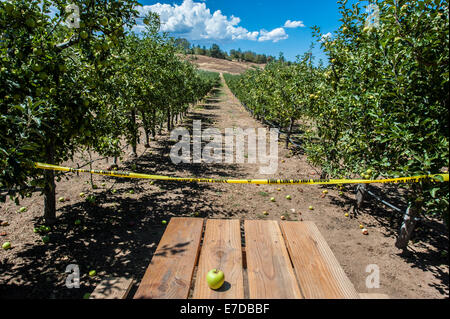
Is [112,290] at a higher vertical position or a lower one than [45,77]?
lower

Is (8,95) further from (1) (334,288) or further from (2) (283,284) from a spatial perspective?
(1) (334,288)

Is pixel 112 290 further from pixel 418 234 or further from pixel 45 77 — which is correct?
pixel 418 234

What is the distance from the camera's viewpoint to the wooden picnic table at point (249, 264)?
1.94 metres

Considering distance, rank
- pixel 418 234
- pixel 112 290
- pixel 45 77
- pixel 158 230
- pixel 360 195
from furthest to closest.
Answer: pixel 360 195 → pixel 418 234 → pixel 158 230 → pixel 45 77 → pixel 112 290

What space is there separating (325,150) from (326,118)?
98cm

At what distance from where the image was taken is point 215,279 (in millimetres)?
1923

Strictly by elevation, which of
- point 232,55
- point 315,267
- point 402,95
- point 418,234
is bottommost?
point 418,234

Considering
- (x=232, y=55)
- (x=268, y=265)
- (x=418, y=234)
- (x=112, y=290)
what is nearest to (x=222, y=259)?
(x=268, y=265)

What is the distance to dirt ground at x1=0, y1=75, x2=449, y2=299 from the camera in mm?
4180

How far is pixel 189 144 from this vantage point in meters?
12.9

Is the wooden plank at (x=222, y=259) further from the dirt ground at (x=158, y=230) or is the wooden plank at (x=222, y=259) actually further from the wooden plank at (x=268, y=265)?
the dirt ground at (x=158, y=230)

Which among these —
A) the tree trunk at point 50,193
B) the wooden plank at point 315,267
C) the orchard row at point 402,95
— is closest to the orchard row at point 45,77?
the tree trunk at point 50,193

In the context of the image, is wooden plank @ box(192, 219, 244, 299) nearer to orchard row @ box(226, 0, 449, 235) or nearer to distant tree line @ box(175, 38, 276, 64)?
orchard row @ box(226, 0, 449, 235)

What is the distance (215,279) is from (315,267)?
916mm
